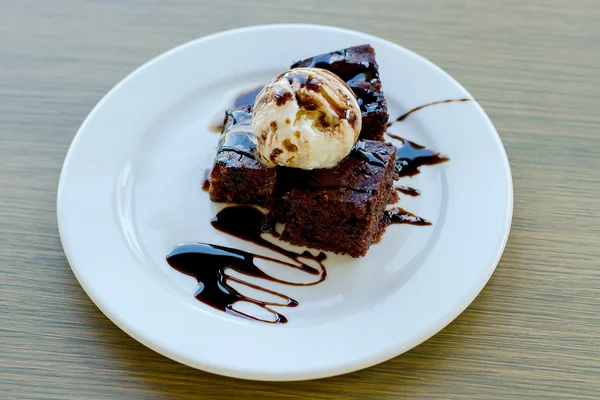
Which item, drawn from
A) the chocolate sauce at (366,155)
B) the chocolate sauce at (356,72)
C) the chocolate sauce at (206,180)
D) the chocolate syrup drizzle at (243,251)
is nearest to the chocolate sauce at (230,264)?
the chocolate syrup drizzle at (243,251)

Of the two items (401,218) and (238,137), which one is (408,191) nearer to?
(401,218)

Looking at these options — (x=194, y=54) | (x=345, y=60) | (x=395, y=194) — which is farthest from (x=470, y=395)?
(x=194, y=54)

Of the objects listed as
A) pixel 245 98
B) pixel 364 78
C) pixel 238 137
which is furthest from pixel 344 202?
pixel 245 98

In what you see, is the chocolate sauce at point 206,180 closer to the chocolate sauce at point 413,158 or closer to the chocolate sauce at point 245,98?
the chocolate sauce at point 245,98

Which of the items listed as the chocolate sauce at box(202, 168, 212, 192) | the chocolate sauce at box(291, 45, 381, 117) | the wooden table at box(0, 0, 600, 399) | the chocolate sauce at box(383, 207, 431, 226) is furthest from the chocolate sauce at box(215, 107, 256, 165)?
the wooden table at box(0, 0, 600, 399)

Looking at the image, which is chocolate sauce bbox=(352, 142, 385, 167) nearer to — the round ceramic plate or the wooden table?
the round ceramic plate
